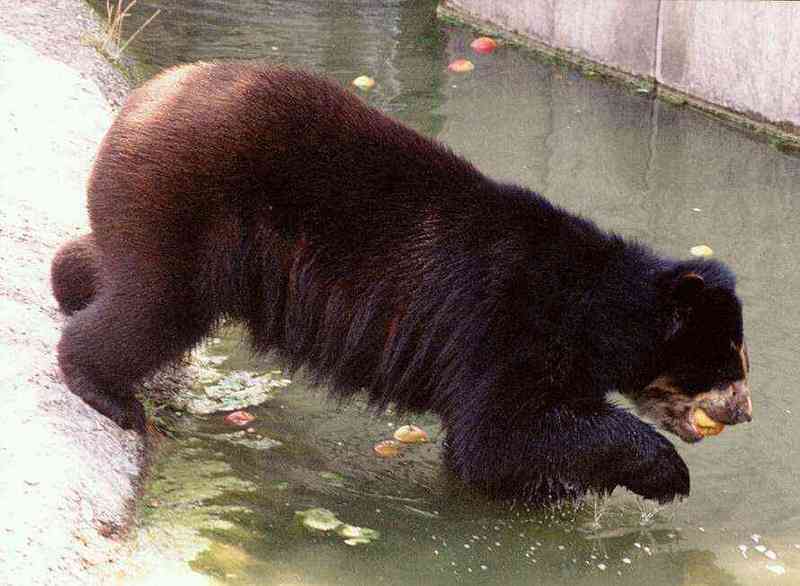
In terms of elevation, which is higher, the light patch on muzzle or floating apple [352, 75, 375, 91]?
the light patch on muzzle

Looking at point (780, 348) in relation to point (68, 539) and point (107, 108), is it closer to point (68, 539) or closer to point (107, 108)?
point (68, 539)

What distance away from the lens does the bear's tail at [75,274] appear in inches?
220

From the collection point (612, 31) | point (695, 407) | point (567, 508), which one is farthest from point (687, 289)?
point (612, 31)

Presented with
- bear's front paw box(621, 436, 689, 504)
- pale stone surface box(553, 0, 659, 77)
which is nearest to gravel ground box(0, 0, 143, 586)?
bear's front paw box(621, 436, 689, 504)

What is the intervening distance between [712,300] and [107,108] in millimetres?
4588

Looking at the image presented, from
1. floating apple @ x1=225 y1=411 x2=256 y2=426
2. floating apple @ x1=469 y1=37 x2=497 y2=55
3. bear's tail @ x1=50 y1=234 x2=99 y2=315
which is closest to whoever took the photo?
bear's tail @ x1=50 y1=234 x2=99 y2=315

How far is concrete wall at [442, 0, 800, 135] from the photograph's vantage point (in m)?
9.20

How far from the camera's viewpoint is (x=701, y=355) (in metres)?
5.11

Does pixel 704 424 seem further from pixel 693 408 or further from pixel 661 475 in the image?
pixel 661 475

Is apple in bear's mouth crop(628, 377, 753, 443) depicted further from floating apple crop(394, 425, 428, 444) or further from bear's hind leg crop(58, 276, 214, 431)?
bear's hind leg crop(58, 276, 214, 431)

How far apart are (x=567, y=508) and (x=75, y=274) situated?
2.29m

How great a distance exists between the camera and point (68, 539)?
4223 millimetres

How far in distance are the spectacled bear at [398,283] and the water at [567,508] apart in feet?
0.88

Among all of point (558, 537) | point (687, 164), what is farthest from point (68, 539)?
point (687, 164)
